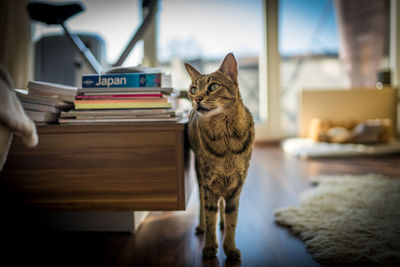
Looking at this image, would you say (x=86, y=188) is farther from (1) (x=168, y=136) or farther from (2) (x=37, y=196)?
(1) (x=168, y=136)

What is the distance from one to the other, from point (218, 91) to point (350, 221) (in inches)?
35.2

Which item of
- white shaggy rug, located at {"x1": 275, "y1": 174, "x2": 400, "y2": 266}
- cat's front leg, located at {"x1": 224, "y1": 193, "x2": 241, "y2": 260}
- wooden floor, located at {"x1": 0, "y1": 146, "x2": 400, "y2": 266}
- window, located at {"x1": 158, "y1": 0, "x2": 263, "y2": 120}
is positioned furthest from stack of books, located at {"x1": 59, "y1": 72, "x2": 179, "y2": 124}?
window, located at {"x1": 158, "y1": 0, "x2": 263, "y2": 120}

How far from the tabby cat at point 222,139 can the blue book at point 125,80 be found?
14 centimetres

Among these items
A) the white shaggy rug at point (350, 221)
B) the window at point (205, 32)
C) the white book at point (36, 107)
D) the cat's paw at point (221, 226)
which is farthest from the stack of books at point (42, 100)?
the window at point (205, 32)

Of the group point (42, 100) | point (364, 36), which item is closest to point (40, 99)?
point (42, 100)

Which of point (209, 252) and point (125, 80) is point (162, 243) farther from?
point (125, 80)

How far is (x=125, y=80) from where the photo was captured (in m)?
1.10

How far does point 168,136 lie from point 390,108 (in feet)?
11.7

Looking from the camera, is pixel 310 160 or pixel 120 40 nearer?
pixel 310 160

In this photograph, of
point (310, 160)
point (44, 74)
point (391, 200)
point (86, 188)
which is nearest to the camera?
point (86, 188)

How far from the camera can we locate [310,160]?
9.54 ft

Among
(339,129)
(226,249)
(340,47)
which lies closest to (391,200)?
(226,249)

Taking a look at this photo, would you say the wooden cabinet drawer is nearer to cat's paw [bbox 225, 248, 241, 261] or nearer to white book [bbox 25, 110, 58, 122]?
white book [bbox 25, 110, 58, 122]

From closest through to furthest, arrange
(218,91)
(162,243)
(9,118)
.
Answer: (9,118) → (218,91) → (162,243)
